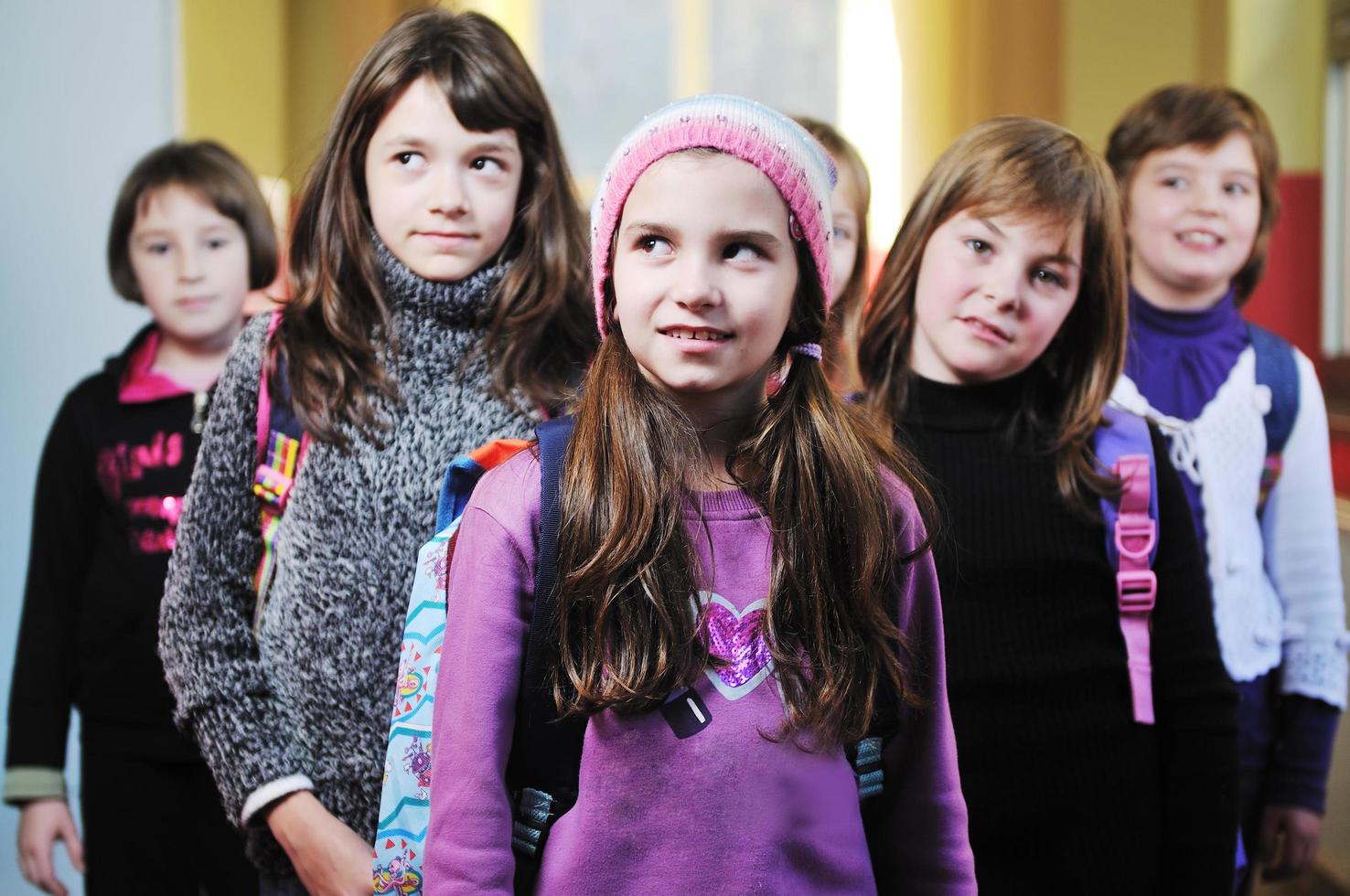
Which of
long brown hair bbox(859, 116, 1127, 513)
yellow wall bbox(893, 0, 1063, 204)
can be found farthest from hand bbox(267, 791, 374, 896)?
yellow wall bbox(893, 0, 1063, 204)

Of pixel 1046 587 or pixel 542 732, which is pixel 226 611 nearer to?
pixel 542 732

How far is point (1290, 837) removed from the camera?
81.7 inches

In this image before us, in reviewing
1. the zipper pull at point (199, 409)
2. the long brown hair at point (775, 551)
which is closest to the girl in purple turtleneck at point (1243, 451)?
the long brown hair at point (775, 551)

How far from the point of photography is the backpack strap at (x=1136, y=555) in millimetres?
1576

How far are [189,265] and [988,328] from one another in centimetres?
135

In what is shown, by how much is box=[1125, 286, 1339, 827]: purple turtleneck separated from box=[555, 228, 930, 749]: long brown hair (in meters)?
1.05

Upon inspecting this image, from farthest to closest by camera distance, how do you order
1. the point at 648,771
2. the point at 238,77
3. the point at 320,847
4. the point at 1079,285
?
the point at 238,77, the point at 1079,285, the point at 320,847, the point at 648,771

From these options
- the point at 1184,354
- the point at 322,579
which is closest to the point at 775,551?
the point at 322,579

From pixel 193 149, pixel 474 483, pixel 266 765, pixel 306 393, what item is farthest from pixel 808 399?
pixel 193 149

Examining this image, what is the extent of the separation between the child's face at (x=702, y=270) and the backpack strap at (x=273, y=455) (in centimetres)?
54

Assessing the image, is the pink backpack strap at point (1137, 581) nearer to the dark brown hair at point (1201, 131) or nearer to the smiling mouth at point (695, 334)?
the smiling mouth at point (695, 334)

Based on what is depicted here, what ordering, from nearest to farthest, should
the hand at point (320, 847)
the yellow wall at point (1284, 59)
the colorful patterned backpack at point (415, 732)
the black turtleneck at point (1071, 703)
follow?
the colorful patterned backpack at point (415, 732) → the hand at point (320, 847) → the black turtleneck at point (1071, 703) → the yellow wall at point (1284, 59)

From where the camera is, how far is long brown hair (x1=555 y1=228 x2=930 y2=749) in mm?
1102

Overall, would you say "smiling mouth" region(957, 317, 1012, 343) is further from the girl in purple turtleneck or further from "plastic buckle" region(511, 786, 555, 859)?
"plastic buckle" region(511, 786, 555, 859)
